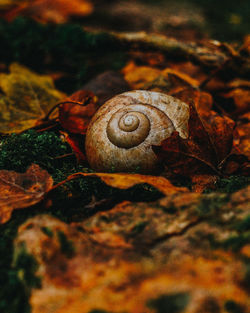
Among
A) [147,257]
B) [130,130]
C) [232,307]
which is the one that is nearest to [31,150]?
[130,130]

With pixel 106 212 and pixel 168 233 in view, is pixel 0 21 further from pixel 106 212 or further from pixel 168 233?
pixel 168 233

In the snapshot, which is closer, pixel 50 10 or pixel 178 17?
pixel 50 10

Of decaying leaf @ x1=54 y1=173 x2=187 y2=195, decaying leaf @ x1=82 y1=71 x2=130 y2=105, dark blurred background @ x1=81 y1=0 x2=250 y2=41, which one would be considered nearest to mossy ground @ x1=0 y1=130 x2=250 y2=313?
decaying leaf @ x1=54 y1=173 x2=187 y2=195

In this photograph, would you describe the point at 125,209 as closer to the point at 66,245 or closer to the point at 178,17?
the point at 66,245

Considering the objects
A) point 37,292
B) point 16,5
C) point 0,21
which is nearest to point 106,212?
point 37,292

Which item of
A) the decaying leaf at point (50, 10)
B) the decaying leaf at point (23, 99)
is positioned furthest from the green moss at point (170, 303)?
the decaying leaf at point (50, 10)

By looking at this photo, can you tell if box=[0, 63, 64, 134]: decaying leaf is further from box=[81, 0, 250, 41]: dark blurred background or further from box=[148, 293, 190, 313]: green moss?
box=[81, 0, 250, 41]: dark blurred background

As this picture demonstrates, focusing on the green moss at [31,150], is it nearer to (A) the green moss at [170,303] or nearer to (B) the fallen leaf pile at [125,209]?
(B) the fallen leaf pile at [125,209]
